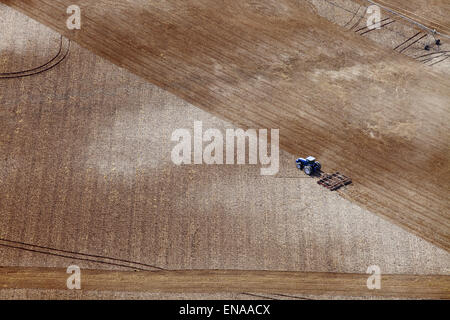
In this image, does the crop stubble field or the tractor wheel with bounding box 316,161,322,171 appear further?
the tractor wheel with bounding box 316,161,322,171

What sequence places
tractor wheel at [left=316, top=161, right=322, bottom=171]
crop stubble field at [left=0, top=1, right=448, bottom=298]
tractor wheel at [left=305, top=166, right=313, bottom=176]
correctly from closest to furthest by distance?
1. crop stubble field at [left=0, top=1, right=448, bottom=298]
2. tractor wheel at [left=305, top=166, right=313, bottom=176]
3. tractor wheel at [left=316, top=161, right=322, bottom=171]

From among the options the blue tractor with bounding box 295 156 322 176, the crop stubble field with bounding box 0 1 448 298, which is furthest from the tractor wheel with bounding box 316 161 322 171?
the crop stubble field with bounding box 0 1 448 298

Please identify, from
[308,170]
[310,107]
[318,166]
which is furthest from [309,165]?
[310,107]

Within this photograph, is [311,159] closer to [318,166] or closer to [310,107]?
[318,166]

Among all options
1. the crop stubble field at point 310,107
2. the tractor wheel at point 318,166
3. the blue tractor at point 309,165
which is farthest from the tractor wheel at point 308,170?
the crop stubble field at point 310,107

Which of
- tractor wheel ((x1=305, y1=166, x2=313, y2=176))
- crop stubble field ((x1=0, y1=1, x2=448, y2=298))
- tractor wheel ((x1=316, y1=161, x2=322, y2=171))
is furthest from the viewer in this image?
tractor wheel ((x1=316, y1=161, x2=322, y2=171))

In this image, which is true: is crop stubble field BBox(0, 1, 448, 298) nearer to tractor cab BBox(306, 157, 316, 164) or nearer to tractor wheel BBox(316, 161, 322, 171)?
tractor wheel BBox(316, 161, 322, 171)
